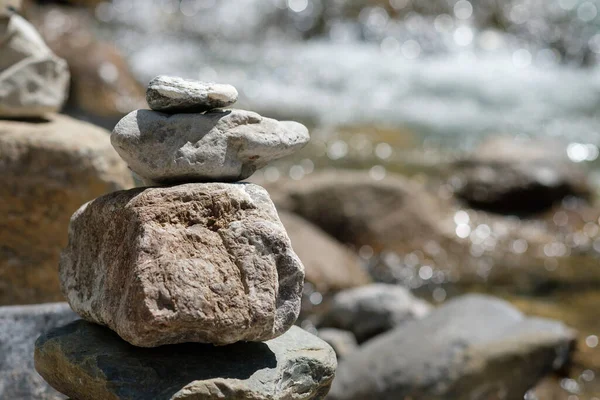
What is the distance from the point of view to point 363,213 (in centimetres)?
838

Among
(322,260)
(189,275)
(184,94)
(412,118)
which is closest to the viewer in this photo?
(189,275)

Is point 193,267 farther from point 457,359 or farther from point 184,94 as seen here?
point 457,359

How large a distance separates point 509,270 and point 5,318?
5517 millimetres

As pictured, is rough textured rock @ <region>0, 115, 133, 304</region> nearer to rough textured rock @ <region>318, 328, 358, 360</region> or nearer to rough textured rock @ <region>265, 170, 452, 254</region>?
rough textured rock @ <region>318, 328, 358, 360</region>

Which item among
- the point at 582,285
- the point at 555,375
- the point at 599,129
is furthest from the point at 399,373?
the point at 599,129

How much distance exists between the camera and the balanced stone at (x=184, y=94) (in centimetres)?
280

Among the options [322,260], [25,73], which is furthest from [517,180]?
[25,73]

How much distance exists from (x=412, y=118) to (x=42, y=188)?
8.69 m

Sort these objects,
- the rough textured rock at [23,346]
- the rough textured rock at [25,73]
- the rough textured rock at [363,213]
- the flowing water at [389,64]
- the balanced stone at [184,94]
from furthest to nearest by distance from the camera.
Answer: the flowing water at [389,64] < the rough textured rock at [363,213] < the rough textured rock at [25,73] < the rough textured rock at [23,346] < the balanced stone at [184,94]

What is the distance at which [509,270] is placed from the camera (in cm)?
808

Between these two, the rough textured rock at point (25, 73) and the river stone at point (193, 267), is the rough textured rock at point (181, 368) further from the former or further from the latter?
the rough textured rock at point (25, 73)

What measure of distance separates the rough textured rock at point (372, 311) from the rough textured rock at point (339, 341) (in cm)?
19

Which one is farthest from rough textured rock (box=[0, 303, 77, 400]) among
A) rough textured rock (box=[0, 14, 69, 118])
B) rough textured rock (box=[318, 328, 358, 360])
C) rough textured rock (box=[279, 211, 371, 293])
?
rough textured rock (box=[279, 211, 371, 293])

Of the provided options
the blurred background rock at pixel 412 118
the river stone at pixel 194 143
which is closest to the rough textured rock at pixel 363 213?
the blurred background rock at pixel 412 118
